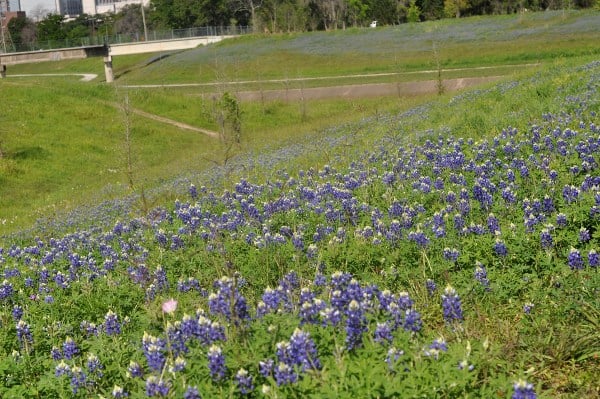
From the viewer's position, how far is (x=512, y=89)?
1814 centimetres

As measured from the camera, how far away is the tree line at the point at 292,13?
93.4 meters

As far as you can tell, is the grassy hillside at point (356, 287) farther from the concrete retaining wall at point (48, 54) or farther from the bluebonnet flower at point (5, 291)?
the concrete retaining wall at point (48, 54)

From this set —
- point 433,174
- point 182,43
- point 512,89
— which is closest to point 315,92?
point 512,89

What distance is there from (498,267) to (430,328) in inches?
40.5

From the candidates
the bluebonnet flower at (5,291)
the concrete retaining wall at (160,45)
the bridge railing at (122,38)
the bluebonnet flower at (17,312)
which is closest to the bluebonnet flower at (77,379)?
the bluebonnet flower at (17,312)

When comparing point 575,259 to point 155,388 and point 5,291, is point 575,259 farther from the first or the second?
point 5,291

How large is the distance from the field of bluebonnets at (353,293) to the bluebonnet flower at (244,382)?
0.04 feet

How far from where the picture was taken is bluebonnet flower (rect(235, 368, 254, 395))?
11.5 ft

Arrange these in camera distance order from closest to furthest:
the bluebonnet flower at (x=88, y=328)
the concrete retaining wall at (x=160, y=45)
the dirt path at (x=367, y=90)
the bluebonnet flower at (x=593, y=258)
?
the bluebonnet flower at (x=593, y=258) → the bluebonnet flower at (x=88, y=328) → the dirt path at (x=367, y=90) → the concrete retaining wall at (x=160, y=45)

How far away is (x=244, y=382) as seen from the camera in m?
3.51

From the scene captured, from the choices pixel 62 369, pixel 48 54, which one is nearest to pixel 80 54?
pixel 48 54

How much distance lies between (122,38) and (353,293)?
8704cm

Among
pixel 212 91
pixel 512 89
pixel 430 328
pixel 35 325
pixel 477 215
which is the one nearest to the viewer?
pixel 430 328

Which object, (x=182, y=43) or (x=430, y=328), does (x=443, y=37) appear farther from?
(x=430, y=328)
